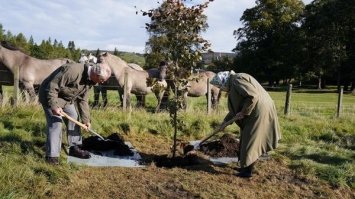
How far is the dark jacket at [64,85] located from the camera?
6973 millimetres

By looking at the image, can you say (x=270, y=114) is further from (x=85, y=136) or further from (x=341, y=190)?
(x=85, y=136)

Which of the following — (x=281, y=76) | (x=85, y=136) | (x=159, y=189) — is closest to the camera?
(x=159, y=189)

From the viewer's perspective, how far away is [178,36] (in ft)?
25.9

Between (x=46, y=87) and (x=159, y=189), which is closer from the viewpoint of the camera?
(x=159, y=189)

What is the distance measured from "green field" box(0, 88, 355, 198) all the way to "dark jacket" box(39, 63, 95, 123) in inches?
36.1

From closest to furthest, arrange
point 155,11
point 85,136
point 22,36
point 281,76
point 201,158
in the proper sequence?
point 155,11 → point 201,158 → point 85,136 → point 281,76 → point 22,36

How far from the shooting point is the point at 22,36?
67000mm

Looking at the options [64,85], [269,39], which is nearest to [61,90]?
[64,85]

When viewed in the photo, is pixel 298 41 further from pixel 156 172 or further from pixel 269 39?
pixel 156 172

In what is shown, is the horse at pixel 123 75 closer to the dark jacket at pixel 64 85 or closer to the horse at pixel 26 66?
the horse at pixel 26 66

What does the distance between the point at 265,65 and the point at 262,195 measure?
43784 mm

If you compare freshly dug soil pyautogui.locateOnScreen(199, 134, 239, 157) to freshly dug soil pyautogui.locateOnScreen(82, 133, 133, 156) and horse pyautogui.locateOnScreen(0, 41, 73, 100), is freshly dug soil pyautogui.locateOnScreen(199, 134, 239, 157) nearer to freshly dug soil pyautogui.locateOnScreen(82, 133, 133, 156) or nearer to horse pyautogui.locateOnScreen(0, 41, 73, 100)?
freshly dug soil pyautogui.locateOnScreen(82, 133, 133, 156)

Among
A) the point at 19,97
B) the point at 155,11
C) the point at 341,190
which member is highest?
the point at 155,11

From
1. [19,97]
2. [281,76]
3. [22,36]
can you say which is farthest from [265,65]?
[19,97]
